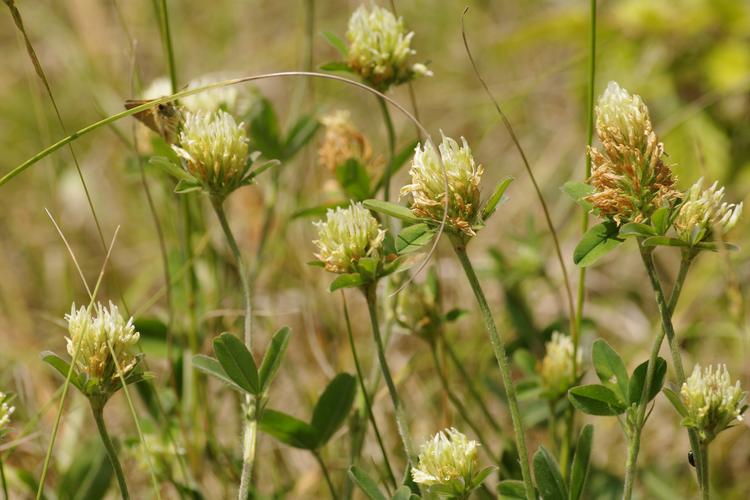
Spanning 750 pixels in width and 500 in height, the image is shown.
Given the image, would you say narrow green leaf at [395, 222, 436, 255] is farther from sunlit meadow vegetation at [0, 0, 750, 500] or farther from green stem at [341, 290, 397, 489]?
green stem at [341, 290, 397, 489]

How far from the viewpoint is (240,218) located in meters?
2.78

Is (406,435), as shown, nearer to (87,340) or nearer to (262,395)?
(262,395)

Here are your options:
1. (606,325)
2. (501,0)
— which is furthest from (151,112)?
(501,0)

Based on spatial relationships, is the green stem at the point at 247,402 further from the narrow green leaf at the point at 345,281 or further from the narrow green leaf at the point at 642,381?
the narrow green leaf at the point at 642,381

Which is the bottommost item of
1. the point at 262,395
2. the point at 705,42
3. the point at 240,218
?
the point at 262,395

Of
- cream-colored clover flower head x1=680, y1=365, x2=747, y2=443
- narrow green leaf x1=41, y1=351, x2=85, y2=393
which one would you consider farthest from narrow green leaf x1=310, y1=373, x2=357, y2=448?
cream-colored clover flower head x1=680, y1=365, x2=747, y2=443

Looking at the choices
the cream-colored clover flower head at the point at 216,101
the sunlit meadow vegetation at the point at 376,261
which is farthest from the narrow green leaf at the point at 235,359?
the cream-colored clover flower head at the point at 216,101

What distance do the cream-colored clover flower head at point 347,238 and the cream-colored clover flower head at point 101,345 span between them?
248 millimetres

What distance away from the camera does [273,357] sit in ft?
3.86

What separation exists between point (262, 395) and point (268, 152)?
0.76 meters

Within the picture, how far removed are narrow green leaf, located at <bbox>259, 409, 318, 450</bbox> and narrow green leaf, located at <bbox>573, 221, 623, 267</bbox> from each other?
0.49m

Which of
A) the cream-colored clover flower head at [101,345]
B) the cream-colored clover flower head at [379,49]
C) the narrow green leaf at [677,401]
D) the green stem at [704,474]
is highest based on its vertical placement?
the cream-colored clover flower head at [379,49]

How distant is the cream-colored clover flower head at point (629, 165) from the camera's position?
A: 1022mm

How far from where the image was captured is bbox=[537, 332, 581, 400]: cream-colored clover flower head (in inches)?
56.5
